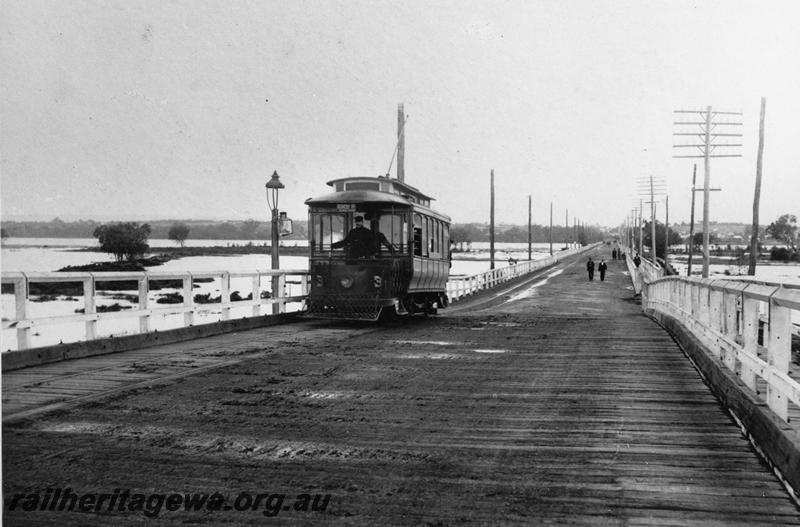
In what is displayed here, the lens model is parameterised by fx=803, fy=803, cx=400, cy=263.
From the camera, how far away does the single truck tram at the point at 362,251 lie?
64.8ft

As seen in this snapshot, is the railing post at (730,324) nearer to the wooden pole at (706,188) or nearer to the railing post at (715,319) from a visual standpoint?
the railing post at (715,319)

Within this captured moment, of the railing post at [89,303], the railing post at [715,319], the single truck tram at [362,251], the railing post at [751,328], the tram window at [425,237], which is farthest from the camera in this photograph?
the tram window at [425,237]

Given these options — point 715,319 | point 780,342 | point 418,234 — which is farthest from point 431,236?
point 780,342

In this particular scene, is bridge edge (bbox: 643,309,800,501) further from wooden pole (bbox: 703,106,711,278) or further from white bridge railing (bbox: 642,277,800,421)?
wooden pole (bbox: 703,106,711,278)

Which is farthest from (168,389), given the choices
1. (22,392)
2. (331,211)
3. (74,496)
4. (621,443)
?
(331,211)

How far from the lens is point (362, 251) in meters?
20.0

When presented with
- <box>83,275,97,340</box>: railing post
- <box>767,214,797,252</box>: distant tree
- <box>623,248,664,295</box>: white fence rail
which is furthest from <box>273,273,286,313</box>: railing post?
<box>767,214,797,252</box>: distant tree

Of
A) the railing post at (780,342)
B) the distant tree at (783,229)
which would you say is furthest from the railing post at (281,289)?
the distant tree at (783,229)

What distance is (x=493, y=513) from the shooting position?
185 inches

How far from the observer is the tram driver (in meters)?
20.0

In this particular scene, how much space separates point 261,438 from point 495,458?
193 cm

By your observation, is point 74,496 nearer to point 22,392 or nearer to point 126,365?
point 22,392

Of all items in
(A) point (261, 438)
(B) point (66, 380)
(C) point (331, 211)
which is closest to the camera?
(A) point (261, 438)

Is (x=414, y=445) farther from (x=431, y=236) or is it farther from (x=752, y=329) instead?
(x=431, y=236)
